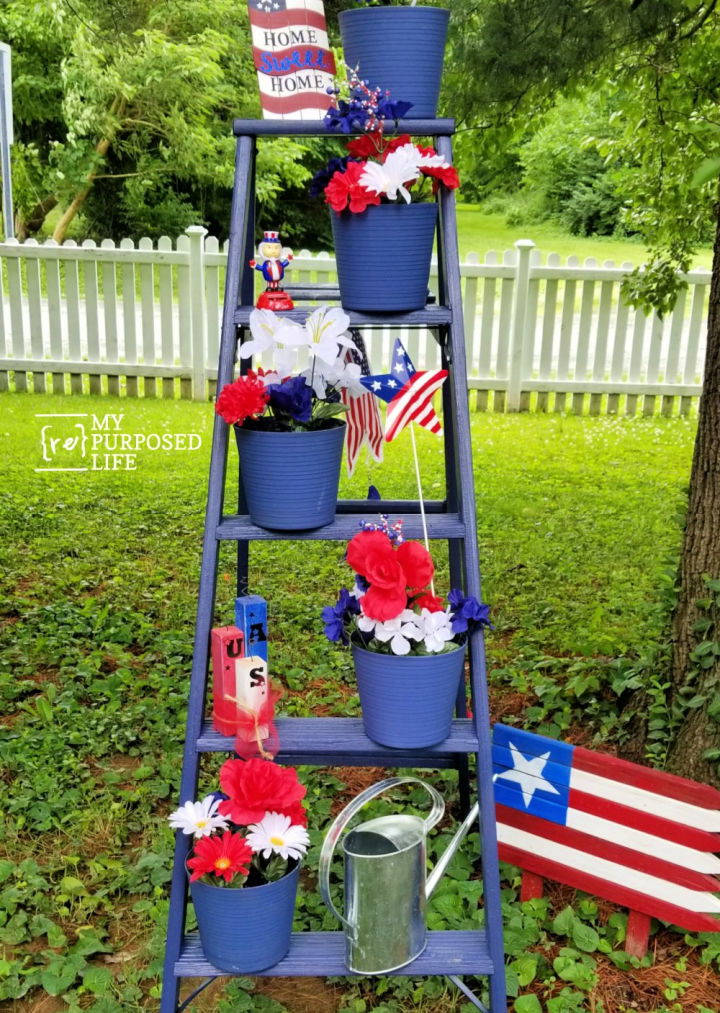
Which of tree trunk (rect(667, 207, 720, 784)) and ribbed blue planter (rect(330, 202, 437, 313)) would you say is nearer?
ribbed blue planter (rect(330, 202, 437, 313))

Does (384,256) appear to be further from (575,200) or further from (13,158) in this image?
(575,200)

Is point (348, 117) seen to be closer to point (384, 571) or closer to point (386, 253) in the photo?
point (386, 253)

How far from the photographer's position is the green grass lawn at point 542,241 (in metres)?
15.6

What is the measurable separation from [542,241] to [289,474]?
16.1 meters

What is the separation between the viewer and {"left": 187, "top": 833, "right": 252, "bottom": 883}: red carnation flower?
167 centimetres

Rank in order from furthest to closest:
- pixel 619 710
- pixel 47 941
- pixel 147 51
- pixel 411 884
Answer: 1. pixel 147 51
2. pixel 619 710
3. pixel 47 941
4. pixel 411 884

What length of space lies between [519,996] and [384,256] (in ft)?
4.82

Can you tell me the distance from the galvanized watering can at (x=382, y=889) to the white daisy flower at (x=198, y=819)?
0.20m

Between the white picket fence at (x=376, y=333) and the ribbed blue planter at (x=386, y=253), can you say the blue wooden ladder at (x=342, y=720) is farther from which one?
the white picket fence at (x=376, y=333)

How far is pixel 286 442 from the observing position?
1787mm

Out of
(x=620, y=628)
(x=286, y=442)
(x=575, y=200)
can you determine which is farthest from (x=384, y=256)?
(x=575, y=200)

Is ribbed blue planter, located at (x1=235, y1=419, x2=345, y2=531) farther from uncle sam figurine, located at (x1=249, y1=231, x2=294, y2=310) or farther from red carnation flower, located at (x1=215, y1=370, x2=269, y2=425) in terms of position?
uncle sam figurine, located at (x1=249, y1=231, x2=294, y2=310)

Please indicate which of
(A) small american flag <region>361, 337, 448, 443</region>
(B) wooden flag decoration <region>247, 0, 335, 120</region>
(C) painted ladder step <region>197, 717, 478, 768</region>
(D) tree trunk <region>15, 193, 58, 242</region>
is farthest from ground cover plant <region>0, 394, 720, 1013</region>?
(D) tree trunk <region>15, 193, 58, 242</region>

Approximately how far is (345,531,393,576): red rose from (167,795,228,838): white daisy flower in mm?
491
